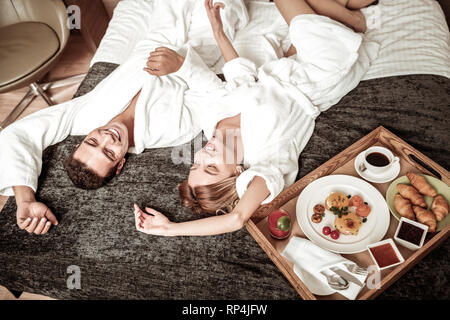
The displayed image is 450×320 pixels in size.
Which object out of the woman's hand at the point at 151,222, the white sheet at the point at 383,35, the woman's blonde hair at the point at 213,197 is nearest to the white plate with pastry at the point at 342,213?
the woman's blonde hair at the point at 213,197

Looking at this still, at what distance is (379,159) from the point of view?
4.18 feet

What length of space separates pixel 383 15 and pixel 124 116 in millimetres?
1625

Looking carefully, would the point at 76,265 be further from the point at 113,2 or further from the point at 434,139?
the point at 113,2

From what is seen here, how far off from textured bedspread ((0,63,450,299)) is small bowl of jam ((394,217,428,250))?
12 cm

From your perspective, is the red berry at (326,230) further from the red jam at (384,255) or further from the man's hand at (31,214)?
the man's hand at (31,214)

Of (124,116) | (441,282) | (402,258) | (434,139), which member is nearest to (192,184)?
(124,116)

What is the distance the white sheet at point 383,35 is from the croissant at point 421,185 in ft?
2.13

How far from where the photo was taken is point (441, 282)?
1.07 metres

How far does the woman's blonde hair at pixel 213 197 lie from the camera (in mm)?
1325

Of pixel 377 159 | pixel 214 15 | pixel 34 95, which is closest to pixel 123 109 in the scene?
pixel 214 15

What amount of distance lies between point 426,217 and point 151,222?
110 cm

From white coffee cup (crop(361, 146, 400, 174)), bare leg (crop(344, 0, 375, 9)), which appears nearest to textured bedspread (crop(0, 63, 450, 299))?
white coffee cup (crop(361, 146, 400, 174))

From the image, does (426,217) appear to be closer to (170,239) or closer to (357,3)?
(170,239)

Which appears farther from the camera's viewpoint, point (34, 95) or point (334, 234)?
point (34, 95)
